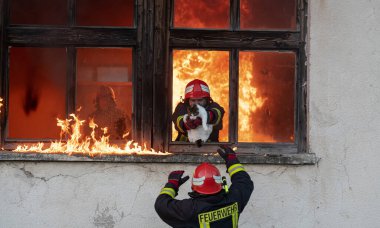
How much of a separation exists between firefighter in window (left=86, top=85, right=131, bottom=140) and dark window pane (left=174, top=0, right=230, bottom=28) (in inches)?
43.6

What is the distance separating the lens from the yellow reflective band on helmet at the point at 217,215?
17.8 feet

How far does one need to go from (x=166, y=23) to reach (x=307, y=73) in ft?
5.20

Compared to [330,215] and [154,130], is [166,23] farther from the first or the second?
[330,215]

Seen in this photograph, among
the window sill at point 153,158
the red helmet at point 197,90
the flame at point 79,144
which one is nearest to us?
the red helmet at point 197,90

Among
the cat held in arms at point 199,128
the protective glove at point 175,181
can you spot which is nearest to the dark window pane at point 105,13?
the cat held in arms at point 199,128

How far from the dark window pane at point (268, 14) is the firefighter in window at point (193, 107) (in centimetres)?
96

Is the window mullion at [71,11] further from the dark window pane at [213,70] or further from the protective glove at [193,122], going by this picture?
the protective glove at [193,122]

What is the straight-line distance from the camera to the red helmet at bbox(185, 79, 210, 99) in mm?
6645

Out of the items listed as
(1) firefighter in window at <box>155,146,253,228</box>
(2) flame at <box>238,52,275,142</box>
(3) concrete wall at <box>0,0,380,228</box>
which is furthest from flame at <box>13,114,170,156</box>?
(1) firefighter in window at <box>155,146,253,228</box>

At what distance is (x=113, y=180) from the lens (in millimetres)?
6832

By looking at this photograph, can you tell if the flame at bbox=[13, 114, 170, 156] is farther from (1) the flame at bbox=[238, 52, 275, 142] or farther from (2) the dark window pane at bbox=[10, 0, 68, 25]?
(2) the dark window pane at bbox=[10, 0, 68, 25]

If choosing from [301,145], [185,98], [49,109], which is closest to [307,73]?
[301,145]

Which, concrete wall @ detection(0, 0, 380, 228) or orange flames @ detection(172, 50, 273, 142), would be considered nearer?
concrete wall @ detection(0, 0, 380, 228)

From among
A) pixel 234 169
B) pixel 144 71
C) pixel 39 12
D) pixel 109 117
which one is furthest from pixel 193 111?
pixel 39 12
